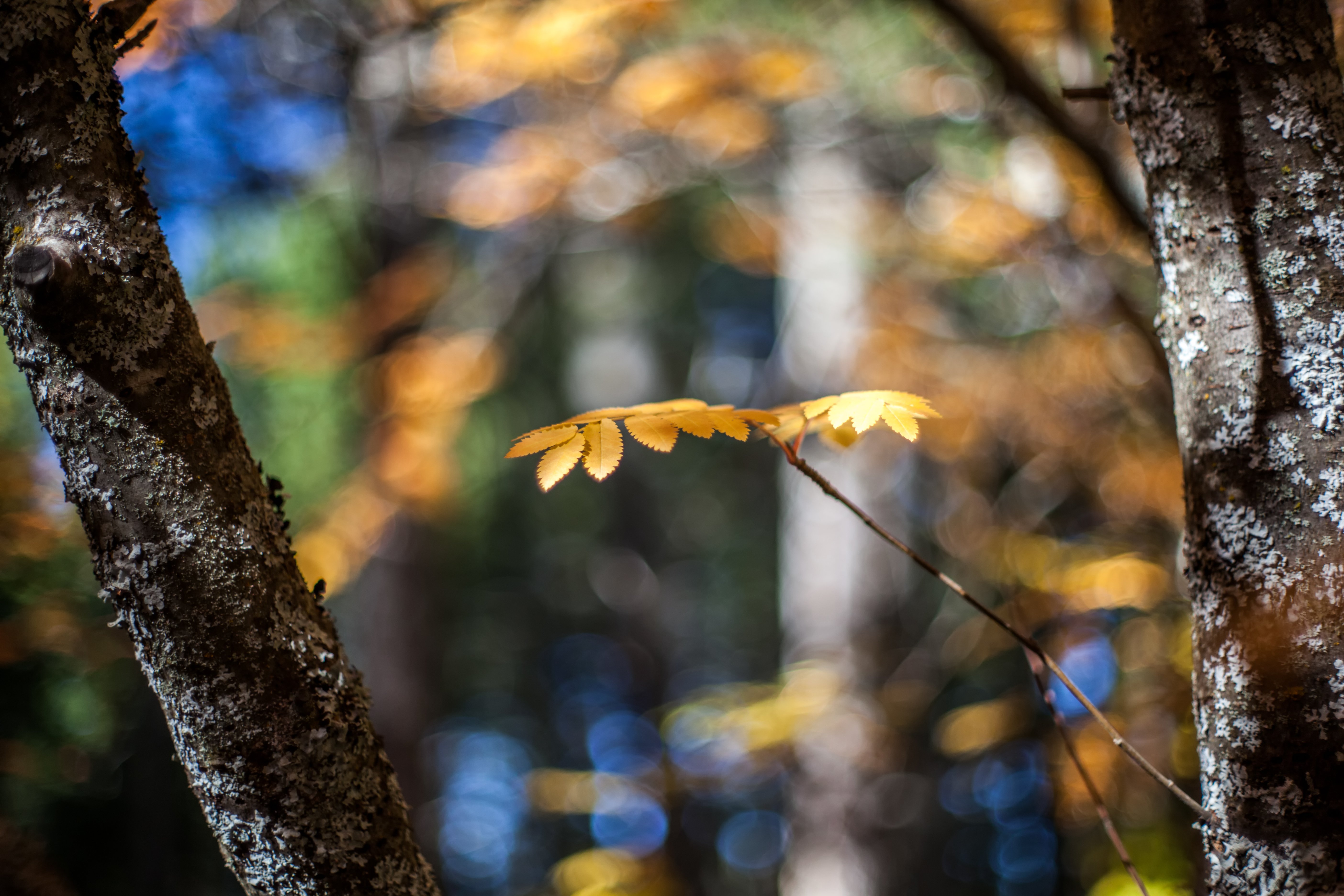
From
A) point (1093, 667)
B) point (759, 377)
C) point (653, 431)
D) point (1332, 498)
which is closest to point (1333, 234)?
point (1332, 498)

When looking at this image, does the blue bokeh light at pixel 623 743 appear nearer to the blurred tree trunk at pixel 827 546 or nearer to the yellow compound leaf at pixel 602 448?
the blurred tree trunk at pixel 827 546

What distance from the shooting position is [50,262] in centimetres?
83

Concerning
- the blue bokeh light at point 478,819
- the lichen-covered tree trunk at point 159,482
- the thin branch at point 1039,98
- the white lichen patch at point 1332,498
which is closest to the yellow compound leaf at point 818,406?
the white lichen patch at point 1332,498

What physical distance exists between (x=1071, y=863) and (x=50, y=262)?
6153 mm

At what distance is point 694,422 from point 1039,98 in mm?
1715

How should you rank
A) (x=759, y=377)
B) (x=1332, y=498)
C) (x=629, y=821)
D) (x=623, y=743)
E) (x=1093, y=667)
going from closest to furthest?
1. (x=1332, y=498)
2. (x=1093, y=667)
3. (x=629, y=821)
4. (x=759, y=377)
5. (x=623, y=743)

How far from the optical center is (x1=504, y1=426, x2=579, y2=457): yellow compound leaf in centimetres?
102

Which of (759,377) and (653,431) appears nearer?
(653,431)

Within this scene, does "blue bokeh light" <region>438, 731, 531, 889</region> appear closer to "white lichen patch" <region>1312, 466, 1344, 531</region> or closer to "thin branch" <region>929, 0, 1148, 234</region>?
"thin branch" <region>929, 0, 1148, 234</region>

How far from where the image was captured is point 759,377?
543 centimetres

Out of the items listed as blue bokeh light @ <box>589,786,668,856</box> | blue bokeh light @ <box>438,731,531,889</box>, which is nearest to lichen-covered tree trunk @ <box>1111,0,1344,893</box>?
blue bokeh light @ <box>589,786,668,856</box>

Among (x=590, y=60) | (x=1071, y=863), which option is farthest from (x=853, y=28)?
(x=1071, y=863)

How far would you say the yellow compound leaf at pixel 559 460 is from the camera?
38.0 inches

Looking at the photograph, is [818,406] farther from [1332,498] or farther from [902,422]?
[1332,498]
